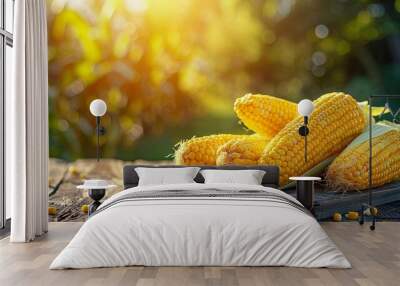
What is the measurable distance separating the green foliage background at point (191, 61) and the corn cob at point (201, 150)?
0.15 meters

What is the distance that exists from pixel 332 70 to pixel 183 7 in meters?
2.07

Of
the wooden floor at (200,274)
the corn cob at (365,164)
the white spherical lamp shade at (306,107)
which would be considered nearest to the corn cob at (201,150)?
the white spherical lamp shade at (306,107)

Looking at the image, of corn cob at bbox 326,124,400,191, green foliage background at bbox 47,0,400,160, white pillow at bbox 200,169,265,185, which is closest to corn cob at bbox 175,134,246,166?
green foliage background at bbox 47,0,400,160

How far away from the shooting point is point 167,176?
659cm

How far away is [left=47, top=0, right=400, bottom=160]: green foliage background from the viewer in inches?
288

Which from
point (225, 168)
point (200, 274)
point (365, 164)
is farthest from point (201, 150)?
point (200, 274)

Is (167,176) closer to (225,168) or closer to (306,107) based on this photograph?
(225,168)

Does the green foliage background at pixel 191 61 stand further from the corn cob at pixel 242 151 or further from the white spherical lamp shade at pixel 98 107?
the white spherical lamp shade at pixel 98 107

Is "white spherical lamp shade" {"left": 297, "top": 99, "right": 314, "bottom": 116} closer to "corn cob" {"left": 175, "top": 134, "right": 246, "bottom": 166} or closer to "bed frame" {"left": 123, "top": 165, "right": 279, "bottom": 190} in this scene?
"bed frame" {"left": 123, "top": 165, "right": 279, "bottom": 190}

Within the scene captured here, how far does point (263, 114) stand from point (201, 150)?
93 cm

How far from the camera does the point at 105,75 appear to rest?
24.4 feet

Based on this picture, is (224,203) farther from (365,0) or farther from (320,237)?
(365,0)

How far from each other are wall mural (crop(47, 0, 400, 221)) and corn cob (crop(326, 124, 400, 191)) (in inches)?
16.6

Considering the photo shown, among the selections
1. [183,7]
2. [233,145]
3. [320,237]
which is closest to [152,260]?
[320,237]
